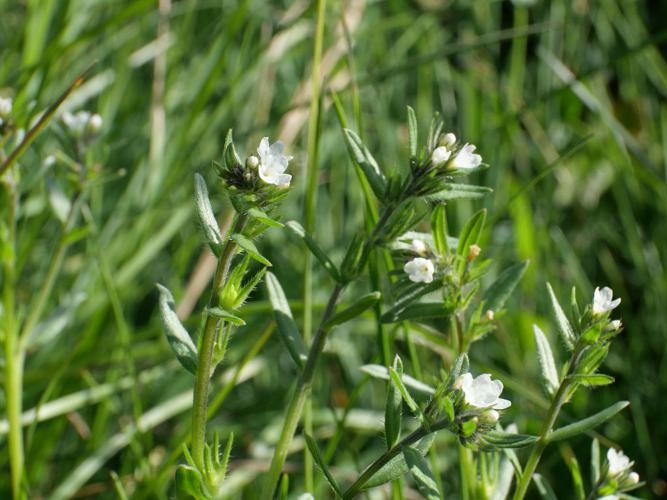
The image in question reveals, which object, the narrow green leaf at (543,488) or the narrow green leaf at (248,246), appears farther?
the narrow green leaf at (543,488)

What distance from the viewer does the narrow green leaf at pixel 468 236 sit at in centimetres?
98

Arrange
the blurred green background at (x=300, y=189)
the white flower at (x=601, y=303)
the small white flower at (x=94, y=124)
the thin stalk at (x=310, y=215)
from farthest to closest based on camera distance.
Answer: the blurred green background at (x=300, y=189) < the small white flower at (x=94, y=124) < the thin stalk at (x=310, y=215) < the white flower at (x=601, y=303)

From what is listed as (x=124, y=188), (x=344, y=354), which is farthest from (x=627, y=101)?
(x=124, y=188)

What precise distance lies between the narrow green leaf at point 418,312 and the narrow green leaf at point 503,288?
12cm

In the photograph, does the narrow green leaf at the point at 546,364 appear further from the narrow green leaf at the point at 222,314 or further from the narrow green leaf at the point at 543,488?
the narrow green leaf at the point at 222,314

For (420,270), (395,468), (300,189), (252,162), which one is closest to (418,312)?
(420,270)

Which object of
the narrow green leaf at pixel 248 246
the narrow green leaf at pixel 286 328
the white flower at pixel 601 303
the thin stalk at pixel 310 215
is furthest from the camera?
the thin stalk at pixel 310 215

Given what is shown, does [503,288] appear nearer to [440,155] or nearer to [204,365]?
[440,155]

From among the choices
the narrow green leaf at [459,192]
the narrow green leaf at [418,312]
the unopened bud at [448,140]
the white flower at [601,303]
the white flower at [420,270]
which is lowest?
the narrow green leaf at [418,312]

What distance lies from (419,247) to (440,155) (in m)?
0.11

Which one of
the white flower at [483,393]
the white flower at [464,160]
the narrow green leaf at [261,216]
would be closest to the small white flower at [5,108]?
the narrow green leaf at [261,216]

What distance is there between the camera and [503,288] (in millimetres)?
1075

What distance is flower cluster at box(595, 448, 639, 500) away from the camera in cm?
93

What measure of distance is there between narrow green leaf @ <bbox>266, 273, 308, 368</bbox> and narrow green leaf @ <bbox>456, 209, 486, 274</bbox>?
0.70 ft
